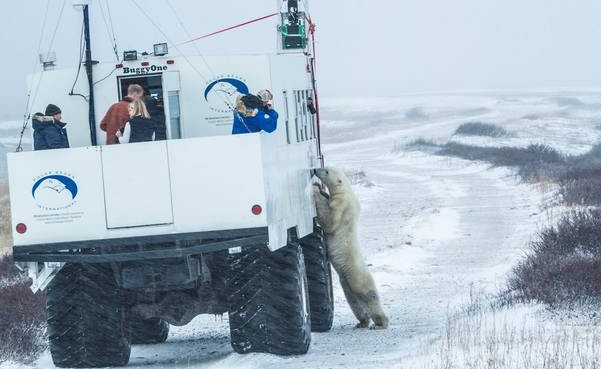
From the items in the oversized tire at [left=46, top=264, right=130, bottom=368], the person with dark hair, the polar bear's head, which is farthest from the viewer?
the polar bear's head

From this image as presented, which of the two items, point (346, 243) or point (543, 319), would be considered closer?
point (543, 319)

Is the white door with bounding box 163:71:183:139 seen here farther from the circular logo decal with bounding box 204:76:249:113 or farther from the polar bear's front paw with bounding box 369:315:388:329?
the polar bear's front paw with bounding box 369:315:388:329

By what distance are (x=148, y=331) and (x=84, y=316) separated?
2.87m

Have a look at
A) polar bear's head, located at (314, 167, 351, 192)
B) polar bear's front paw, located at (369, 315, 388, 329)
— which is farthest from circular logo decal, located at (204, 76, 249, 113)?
polar bear's front paw, located at (369, 315, 388, 329)

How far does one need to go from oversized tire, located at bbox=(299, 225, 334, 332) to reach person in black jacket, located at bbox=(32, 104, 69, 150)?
378 cm

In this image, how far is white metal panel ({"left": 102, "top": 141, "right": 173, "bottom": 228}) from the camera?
10703 millimetres

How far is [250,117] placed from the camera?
11234mm

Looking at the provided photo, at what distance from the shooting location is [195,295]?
11.7 m

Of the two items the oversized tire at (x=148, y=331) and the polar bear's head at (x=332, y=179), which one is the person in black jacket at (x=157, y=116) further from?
the oversized tire at (x=148, y=331)

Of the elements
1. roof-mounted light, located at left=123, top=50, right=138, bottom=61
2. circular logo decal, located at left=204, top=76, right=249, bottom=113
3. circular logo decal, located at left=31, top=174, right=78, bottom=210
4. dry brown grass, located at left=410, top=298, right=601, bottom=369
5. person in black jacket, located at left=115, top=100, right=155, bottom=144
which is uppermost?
roof-mounted light, located at left=123, top=50, right=138, bottom=61

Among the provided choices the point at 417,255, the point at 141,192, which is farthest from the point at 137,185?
the point at 417,255

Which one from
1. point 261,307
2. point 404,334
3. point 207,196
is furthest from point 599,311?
point 207,196

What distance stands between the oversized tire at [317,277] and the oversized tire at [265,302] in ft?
8.99

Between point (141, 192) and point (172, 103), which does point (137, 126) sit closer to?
point (141, 192)
